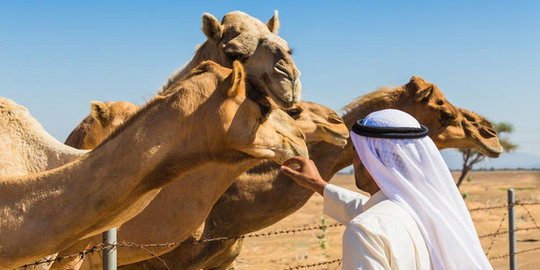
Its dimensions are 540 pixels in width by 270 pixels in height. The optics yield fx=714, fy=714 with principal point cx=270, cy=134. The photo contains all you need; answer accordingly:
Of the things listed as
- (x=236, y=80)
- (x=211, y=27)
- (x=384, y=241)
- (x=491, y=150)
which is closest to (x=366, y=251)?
(x=384, y=241)

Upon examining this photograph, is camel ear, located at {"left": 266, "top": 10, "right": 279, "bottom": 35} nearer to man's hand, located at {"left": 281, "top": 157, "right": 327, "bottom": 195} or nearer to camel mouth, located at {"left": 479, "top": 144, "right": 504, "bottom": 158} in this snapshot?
camel mouth, located at {"left": 479, "top": 144, "right": 504, "bottom": 158}

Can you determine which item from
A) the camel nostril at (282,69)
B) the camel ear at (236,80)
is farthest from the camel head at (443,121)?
the camel ear at (236,80)

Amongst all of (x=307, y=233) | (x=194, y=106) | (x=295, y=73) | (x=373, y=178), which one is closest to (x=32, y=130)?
(x=194, y=106)

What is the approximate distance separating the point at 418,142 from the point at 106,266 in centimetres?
217

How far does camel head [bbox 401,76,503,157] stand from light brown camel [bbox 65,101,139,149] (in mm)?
3741

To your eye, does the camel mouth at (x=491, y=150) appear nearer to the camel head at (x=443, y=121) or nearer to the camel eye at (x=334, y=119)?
the camel head at (x=443, y=121)

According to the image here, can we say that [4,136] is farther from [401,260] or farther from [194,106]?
[401,260]

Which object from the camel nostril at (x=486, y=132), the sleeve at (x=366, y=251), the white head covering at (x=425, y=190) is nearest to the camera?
the sleeve at (x=366, y=251)

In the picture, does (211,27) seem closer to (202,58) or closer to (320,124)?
(202,58)

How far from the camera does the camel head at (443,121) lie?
8195 millimetres

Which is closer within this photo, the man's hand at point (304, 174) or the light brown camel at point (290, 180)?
the man's hand at point (304, 174)

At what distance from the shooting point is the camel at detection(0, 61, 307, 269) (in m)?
3.44

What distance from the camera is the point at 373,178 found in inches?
104

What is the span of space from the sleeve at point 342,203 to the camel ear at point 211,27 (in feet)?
9.87
